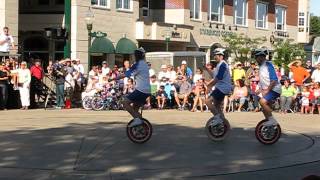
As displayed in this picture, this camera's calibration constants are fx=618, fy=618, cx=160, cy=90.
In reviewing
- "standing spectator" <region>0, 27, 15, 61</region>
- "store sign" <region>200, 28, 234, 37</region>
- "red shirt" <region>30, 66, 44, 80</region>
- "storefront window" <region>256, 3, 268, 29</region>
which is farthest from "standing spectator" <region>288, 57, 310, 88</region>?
"storefront window" <region>256, 3, 268, 29</region>

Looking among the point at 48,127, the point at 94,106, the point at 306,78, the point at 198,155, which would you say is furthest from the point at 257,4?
the point at 198,155

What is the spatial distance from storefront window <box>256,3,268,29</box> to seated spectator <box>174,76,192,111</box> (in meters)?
31.1

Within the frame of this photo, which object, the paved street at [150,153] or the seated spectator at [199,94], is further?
the seated spectator at [199,94]

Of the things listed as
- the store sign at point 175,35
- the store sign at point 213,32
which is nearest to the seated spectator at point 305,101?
the store sign at point 175,35

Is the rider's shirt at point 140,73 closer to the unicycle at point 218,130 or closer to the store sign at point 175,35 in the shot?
the unicycle at point 218,130

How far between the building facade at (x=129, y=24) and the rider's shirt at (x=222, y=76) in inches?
588

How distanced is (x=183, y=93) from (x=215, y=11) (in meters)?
24.8

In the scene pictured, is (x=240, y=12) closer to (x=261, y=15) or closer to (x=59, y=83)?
(x=261, y=15)

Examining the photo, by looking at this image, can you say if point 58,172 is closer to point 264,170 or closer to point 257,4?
point 264,170

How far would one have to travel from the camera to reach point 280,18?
56562mm

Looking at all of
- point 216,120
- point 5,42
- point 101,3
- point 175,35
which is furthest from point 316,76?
point 175,35

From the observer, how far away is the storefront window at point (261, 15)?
52625 millimetres

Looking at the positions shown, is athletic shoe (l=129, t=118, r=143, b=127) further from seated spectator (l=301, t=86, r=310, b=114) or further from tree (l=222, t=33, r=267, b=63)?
tree (l=222, t=33, r=267, b=63)

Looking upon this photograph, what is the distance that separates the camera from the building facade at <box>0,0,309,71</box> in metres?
33.2
